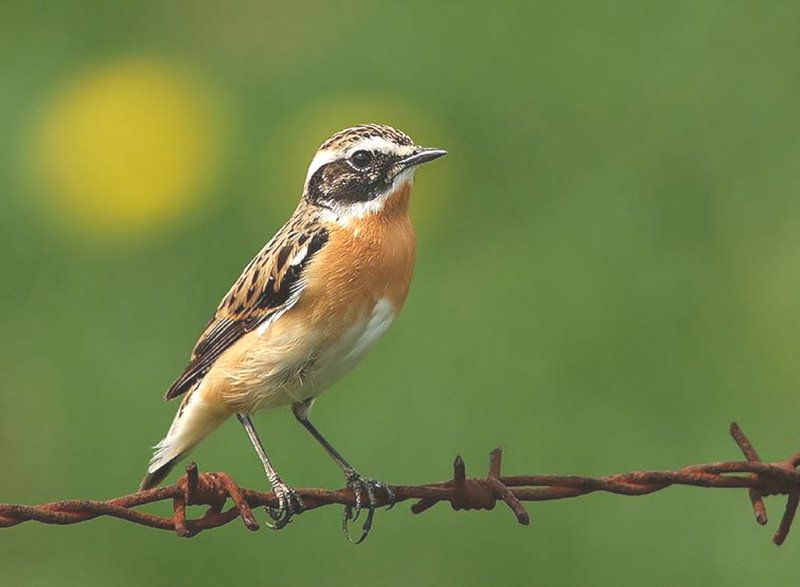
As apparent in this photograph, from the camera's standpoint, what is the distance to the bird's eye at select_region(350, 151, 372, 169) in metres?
7.88

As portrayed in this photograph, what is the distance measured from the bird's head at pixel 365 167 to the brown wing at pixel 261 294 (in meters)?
0.17

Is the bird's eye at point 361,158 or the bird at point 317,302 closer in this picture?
the bird at point 317,302

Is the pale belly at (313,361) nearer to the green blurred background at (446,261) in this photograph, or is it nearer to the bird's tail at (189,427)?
the bird's tail at (189,427)

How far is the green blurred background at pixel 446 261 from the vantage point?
988 cm

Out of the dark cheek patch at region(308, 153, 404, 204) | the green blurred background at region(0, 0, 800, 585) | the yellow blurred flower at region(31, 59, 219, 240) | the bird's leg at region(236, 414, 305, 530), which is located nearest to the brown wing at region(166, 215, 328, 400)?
the dark cheek patch at region(308, 153, 404, 204)

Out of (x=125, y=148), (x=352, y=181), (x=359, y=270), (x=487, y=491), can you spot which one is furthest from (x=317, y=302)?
(x=125, y=148)

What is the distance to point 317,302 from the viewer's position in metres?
7.39

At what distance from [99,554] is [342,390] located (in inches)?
68.8

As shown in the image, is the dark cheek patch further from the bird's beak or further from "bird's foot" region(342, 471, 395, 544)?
"bird's foot" region(342, 471, 395, 544)

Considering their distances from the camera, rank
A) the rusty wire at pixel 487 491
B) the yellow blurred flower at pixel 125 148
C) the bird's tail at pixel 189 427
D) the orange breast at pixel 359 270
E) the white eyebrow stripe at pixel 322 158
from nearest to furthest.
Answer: the rusty wire at pixel 487 491 < the orange breast at pixel 359 270 < the bird's tail at pixel 189 427 < the white eyebrow stripe at pixel 322 158 < the yellow blurred flower at pixel 125 148

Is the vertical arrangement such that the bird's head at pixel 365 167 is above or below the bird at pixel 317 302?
above

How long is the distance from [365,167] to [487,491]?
77.6 inches

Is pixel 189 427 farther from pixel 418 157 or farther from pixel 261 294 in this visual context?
pixel 418 157

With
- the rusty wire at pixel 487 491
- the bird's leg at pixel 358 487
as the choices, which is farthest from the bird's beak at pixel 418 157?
the rusty wire at pixel 487 491
